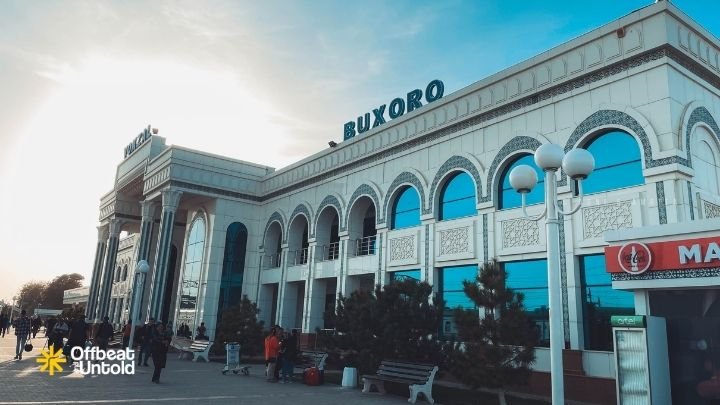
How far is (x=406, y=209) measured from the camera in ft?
67.3

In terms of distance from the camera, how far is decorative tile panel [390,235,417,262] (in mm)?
19314

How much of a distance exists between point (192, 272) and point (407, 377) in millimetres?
21745

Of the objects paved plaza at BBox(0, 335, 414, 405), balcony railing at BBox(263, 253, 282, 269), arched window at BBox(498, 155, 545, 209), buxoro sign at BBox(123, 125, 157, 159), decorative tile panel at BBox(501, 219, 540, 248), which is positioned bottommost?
paved plaza at BBox(0, 335, 414, 405)

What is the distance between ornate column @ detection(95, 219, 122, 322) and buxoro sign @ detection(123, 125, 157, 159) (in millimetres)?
5468

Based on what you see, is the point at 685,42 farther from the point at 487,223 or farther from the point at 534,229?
the point at 487,223

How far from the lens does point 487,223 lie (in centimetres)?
1650

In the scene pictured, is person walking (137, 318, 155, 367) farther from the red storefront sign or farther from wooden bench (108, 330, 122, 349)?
the red storefront sign

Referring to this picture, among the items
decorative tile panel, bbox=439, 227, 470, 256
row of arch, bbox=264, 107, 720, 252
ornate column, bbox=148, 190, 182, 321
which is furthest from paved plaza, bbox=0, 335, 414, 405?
ornate column, bbox=148, 190, 182, 321

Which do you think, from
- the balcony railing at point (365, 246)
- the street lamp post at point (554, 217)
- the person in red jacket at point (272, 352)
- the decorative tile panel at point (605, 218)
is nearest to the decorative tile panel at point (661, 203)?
the decorative tile panel at point (605, 218)

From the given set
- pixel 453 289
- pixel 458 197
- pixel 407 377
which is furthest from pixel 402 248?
pixel 407 377

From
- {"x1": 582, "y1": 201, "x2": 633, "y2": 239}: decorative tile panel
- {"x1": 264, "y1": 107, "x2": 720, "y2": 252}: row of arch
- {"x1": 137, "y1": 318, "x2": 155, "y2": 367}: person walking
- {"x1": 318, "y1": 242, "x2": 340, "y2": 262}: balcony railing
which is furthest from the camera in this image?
{"x1": 318, "y1": 242, "x2": 340, "y2": 262}: balcony railing

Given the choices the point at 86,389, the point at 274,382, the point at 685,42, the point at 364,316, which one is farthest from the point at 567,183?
the point at 86,389

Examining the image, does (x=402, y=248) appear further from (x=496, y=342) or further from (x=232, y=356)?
(x=496, y=342)

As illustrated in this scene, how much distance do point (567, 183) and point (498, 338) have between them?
18.2 ft
